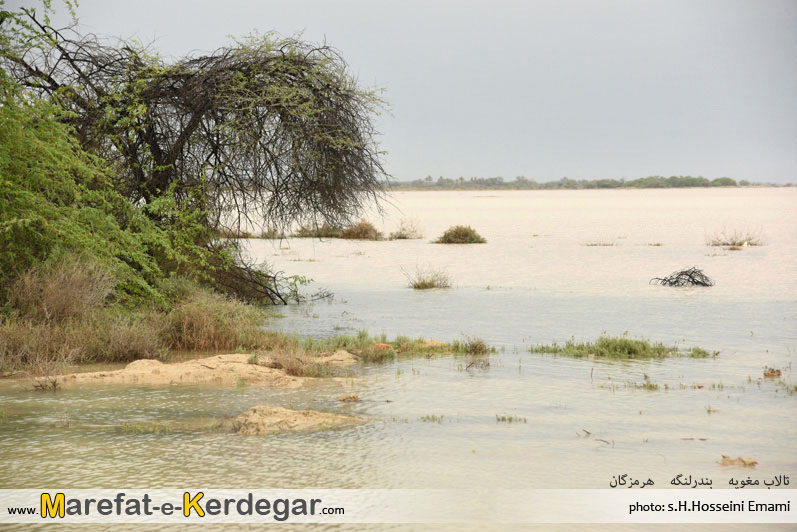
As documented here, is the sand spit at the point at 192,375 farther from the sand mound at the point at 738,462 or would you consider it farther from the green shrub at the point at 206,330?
the sand mound at the point at 738,462

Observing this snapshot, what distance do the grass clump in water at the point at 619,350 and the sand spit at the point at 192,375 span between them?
13.8 feet

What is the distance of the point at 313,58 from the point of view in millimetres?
15820

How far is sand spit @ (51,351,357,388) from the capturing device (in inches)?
397

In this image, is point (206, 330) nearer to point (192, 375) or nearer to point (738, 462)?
point (192, 375)

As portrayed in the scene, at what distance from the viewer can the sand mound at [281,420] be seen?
780 cm

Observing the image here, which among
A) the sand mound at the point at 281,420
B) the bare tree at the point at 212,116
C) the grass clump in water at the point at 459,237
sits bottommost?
the sand mound at the point at 281,420

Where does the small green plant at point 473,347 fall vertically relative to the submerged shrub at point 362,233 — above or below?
below

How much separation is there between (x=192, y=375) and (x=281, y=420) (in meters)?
2.73

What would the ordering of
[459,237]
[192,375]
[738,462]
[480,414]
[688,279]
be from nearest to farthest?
[738,462] → [480,414] → [192,375] → [688,279] → [459,237]

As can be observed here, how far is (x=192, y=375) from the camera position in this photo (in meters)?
10.3

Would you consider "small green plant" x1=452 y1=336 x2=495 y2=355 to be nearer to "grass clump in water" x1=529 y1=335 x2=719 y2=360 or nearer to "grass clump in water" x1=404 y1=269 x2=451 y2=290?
"grass clump in water" x1=529 y1=335 x2=719 y2=360

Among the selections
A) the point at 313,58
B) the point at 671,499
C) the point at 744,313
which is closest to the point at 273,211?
the point at 313,58

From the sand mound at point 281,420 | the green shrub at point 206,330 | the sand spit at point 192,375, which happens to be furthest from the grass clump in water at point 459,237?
the sand mound at point 281,420

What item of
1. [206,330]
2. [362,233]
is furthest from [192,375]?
[362,233]
